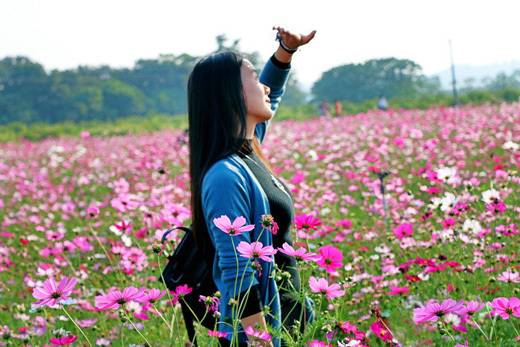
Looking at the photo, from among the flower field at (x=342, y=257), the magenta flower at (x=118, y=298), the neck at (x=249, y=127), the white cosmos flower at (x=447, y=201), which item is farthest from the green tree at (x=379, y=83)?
the magenta flower at (x=118, y=298)

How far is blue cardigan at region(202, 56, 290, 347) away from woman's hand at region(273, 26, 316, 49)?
470 mm

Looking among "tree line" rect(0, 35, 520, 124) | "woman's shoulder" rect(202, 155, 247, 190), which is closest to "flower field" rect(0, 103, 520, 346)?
"woman's shoulder" rect(202, 155, 247, 190)

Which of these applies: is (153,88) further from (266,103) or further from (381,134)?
(266,103)

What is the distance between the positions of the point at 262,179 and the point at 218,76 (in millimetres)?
286

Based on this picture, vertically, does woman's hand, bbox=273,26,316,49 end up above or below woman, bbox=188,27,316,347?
above

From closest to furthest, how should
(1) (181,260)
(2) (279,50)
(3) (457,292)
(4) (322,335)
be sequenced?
(1) (181,260) < (2) (279,50) < (4) (322,335) < (3) (457,292)

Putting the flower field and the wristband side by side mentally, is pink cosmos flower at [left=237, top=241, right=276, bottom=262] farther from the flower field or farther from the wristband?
the wristband

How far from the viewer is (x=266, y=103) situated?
1864mm

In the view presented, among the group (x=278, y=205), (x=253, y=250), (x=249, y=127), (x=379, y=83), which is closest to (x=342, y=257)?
(x=278, y=205)

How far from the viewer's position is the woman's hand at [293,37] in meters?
2.02

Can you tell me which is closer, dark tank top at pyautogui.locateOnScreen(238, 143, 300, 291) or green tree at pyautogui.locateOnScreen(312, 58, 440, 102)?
dark tank top at pyautogui.locateOnScreen(238, 143, 300, 291)

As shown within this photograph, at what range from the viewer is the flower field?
4.95 feet

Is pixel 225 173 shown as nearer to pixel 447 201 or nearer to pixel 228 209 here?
pixel 228 209

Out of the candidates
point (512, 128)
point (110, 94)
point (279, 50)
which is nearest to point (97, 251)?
point (279, 50)
